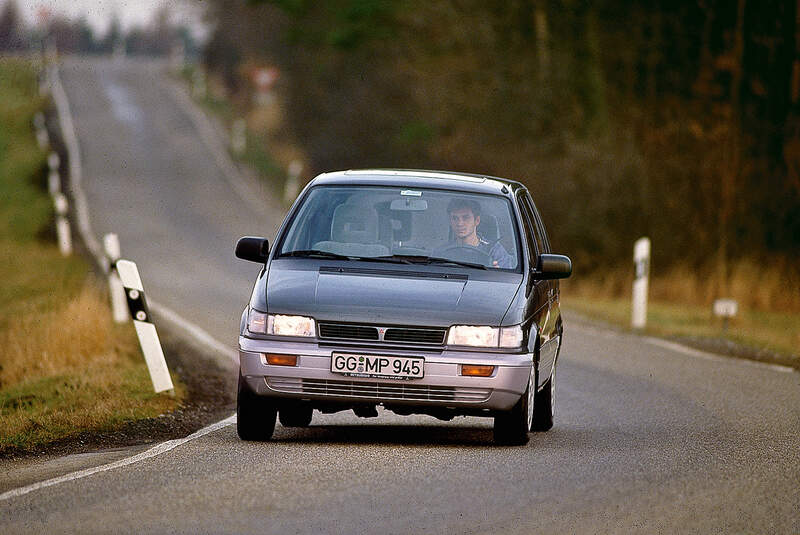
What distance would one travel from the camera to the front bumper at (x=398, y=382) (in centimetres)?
927

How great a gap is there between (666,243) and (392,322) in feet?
60.5

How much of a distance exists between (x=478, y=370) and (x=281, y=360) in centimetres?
117

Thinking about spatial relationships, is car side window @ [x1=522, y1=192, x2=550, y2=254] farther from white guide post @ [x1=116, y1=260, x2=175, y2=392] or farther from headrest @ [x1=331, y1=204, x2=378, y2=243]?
white guide post @ [x1=116, y1=260, x2=175, y2=392]

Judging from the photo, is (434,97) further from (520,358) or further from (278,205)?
(520,358)

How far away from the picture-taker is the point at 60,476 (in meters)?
8.26

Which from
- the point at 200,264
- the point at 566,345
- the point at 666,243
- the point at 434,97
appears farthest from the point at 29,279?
the point at 434,97

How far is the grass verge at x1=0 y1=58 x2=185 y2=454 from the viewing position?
11242mm

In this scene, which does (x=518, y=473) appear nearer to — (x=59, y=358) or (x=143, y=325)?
(x=143, y=325)

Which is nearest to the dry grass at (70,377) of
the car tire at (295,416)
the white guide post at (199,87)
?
the car tire at (295,416)

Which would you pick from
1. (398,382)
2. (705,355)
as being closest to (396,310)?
(398,382)

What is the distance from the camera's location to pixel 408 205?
1041cm

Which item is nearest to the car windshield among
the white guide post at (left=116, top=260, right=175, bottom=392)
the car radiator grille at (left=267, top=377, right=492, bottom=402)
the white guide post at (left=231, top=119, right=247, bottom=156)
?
the car radiator grille at (left=267, top=377, right=492, bottom=402)

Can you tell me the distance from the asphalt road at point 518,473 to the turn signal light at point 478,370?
0.48 m

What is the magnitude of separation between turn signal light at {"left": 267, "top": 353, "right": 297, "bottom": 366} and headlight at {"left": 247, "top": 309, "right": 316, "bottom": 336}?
0.14 m
